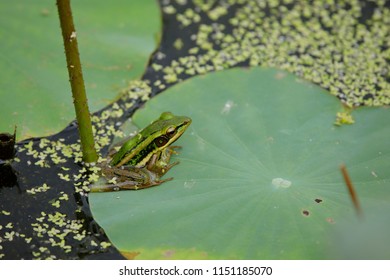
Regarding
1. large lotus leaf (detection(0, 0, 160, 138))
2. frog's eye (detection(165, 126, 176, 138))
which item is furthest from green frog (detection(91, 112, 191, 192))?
large lotus leaf (detection(0, 0, 160, 138))

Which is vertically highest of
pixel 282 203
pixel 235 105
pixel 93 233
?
pixel 235 105

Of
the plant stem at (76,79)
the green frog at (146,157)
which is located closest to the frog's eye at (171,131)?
the green frog at (146,157)

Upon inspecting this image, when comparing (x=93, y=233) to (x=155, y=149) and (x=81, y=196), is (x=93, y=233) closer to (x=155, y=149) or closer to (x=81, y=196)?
(x=81, y=196)

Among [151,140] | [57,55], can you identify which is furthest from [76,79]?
[57,55]

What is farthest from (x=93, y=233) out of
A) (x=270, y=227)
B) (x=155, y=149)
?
(x=270, y=227)

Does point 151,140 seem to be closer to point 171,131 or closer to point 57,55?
point 171,131

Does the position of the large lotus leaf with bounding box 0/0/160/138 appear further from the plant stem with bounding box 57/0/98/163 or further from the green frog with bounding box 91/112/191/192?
the green frog with bounding box 91/112/191/192
